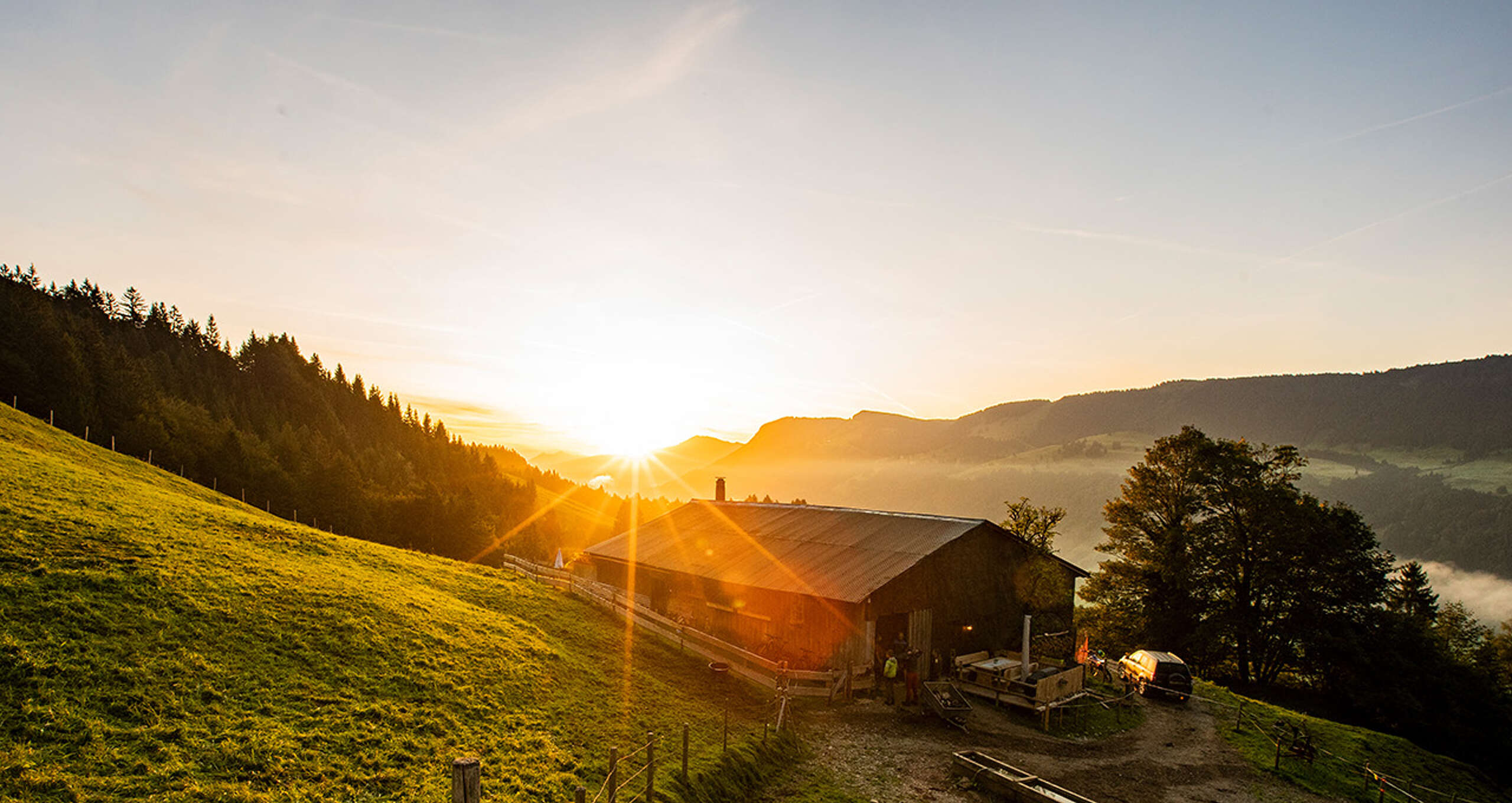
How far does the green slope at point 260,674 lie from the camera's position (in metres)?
11.8

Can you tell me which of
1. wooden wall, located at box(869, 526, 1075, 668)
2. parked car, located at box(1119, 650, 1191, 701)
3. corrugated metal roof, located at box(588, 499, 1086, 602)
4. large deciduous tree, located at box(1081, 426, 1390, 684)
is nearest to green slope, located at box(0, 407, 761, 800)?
corrugated metal roof, located at box(588, 499, 1086, 602)

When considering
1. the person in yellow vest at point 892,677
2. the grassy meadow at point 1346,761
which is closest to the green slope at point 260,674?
the person in yellow vest at point 892,677

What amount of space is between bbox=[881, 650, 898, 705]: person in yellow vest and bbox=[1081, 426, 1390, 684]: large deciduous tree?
27.6 metres

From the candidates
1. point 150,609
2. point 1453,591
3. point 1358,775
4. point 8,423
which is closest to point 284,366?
point 8,423

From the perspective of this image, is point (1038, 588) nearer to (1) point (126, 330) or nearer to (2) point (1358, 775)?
(2) point (1358, 775)

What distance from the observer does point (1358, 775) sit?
920 inches

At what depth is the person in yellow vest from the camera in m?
24.9

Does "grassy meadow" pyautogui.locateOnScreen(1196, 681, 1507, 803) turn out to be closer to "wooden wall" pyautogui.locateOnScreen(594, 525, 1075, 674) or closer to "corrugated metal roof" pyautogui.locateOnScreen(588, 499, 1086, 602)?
"wooden wall" pyautogui.locateOnScreen(594, 525, 1075, 674)

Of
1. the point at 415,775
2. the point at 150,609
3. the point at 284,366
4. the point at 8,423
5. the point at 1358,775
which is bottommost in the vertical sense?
the point at 1358,775

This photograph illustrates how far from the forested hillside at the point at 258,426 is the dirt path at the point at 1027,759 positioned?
192 ft

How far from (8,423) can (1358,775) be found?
64.2m

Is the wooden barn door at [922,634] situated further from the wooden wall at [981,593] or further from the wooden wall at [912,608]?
the wooden wall at [981,593]

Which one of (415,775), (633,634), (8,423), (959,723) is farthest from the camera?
(8,423)

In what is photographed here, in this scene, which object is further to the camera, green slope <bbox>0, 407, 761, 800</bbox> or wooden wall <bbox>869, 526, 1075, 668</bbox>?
wooden wall <bbox>869, 526, 1075, 668</bbox>
